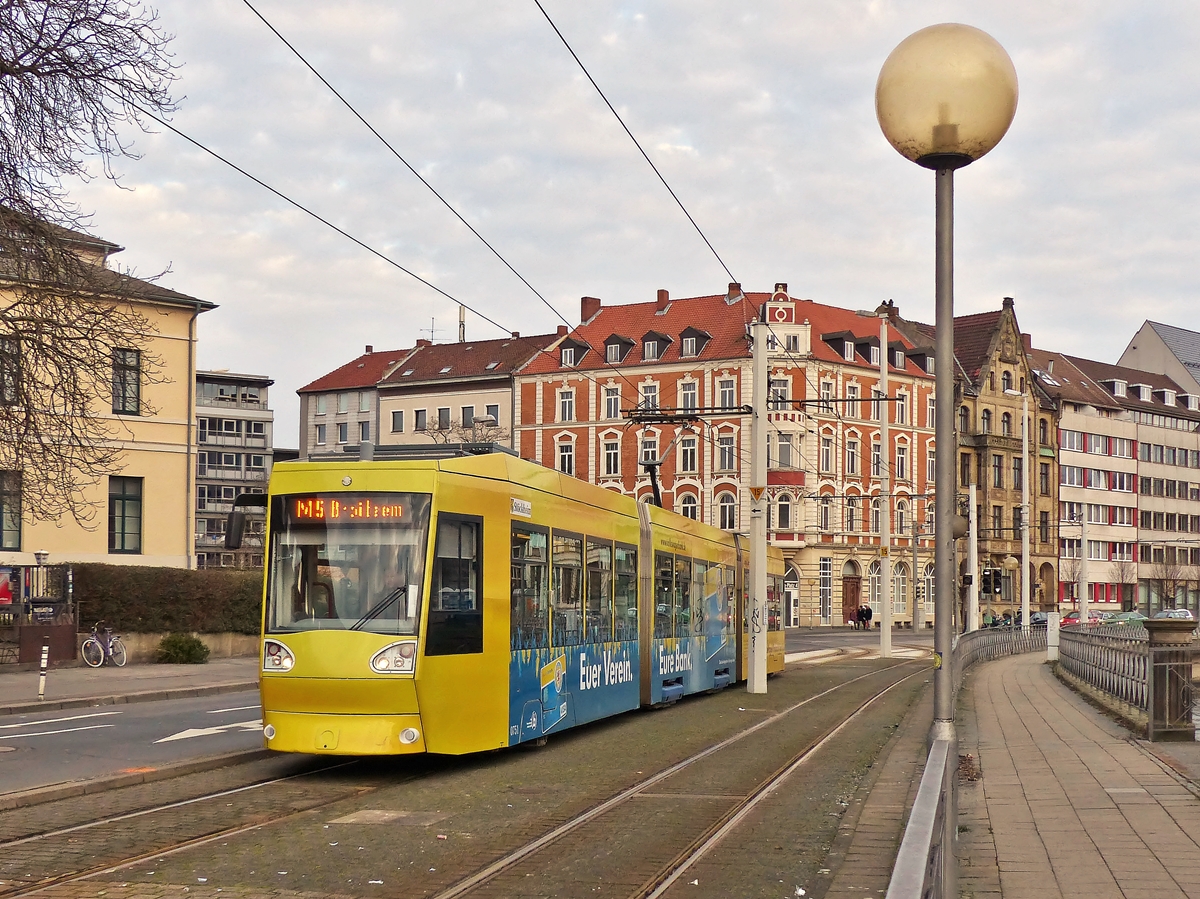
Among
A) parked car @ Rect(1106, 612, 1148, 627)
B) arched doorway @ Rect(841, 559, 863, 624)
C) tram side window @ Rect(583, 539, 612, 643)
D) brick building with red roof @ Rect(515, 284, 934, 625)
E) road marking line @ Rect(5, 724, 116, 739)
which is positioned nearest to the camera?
road marking line @ Rect(5, 724, 116, 739)

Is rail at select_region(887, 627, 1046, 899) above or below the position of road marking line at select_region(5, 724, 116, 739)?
above

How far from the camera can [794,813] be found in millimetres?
11250

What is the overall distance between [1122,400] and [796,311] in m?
36.6

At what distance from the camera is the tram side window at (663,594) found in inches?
833

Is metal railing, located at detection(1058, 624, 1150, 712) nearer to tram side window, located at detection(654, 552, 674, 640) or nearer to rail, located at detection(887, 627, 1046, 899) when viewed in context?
tram side window, located at detection(654, 552, 674, 640)

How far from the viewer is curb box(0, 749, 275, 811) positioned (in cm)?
1155

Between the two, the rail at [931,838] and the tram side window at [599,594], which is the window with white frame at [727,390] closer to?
the tram side window at [599,594]

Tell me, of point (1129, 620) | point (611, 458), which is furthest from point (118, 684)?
point (611, 458)

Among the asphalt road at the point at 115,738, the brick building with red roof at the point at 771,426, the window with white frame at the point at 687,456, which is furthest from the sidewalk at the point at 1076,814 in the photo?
the window with white frame at the point at 687,456

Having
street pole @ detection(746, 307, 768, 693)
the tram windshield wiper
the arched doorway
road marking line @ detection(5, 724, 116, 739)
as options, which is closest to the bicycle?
road marking line @ detection(5, 724, 116, 739)

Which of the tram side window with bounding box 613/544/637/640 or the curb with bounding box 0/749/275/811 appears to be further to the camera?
the tram side window with bounding box 613/544/637/640

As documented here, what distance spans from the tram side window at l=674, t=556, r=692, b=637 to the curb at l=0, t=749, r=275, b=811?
29.2 feet

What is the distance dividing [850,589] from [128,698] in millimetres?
62496

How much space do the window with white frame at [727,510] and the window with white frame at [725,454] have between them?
148 centimetres
